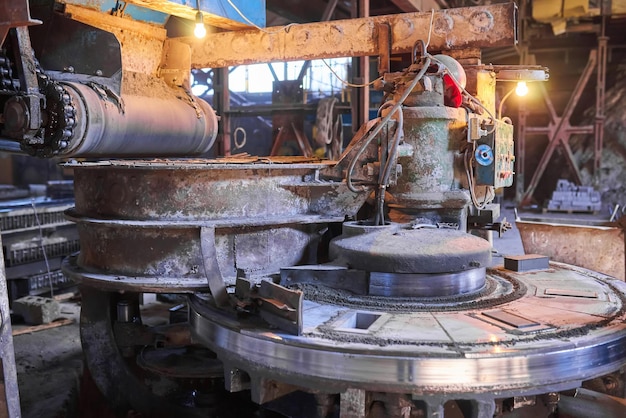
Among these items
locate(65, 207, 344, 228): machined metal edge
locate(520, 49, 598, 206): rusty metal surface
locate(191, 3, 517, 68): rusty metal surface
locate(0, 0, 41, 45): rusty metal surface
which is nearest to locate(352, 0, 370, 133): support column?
locate(191, 3, 517, 68): rusty metal surface

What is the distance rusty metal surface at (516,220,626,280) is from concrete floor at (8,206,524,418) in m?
0.23

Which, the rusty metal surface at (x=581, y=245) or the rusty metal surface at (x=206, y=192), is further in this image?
the rusty metal surface at (x=581, y=245)

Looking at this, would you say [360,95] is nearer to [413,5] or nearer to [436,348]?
[413,5]

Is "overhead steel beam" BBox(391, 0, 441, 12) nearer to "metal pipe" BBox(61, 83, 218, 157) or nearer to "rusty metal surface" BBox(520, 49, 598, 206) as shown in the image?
"metal pipe" BBox(61, 83, 218, 157)

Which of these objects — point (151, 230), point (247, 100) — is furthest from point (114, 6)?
point (247, 100)

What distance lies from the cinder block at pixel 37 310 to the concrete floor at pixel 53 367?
0.15 meters

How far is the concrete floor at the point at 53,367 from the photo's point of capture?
4.56m

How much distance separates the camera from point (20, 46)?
3.34 m

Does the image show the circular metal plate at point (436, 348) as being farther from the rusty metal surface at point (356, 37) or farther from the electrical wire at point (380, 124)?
the rusty metal surface at point (356, 37)

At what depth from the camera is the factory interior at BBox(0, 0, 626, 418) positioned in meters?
2.63

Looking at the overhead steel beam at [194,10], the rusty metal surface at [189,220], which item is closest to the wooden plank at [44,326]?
the rusty metal surface at [189,220]

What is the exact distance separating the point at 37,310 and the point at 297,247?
4.04 meters

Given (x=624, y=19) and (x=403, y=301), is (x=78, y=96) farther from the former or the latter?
(x=624, y=19)

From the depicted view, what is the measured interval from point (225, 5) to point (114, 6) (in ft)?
2.94
